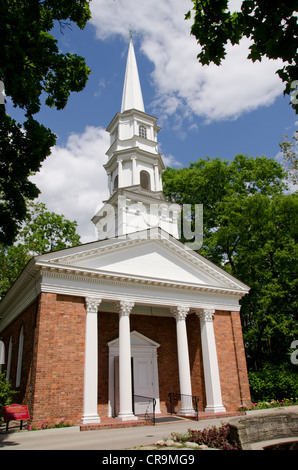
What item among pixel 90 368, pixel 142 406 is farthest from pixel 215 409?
pixel 90 368

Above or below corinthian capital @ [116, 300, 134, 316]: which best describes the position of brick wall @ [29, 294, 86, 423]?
below

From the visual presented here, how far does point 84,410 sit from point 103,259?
6688 millimetres

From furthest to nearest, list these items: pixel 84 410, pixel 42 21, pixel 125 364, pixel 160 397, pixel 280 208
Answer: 1. pixel 280 208
2. pixel 160 397
3. pixel 125 364
4. pixel 84 410
5. pixel 42 21

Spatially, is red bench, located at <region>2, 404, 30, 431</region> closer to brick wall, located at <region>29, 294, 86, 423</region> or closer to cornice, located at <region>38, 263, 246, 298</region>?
brick wall, located at <region>29, 294, 86, 423</region>

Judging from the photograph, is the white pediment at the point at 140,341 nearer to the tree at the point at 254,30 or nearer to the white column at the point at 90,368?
the white column at the point at 90,368

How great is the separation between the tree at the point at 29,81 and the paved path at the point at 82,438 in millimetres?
6037

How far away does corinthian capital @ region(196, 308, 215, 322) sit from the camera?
747 inches

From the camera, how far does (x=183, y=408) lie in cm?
1684

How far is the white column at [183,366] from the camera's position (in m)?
16.7

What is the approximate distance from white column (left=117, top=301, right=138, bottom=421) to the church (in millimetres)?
43

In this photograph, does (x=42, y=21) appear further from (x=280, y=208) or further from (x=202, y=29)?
(x=280, y=208)

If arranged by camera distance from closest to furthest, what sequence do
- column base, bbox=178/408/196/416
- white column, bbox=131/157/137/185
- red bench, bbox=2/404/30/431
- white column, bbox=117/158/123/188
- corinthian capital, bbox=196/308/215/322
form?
red bench, bbox=2/404/30/431 < column base, bbox=178/408/196/416 < corinthian capital, bbox=196/308/215/322 < white column, bbox=131/157/137/185 < white column, bbox=117/158/123/188

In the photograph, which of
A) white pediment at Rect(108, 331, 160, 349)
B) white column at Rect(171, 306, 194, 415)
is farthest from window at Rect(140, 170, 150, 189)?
white pediment at Rect(108, 331, 160, 349)

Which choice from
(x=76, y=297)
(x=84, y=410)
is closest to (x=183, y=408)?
(x=84, y=410)
